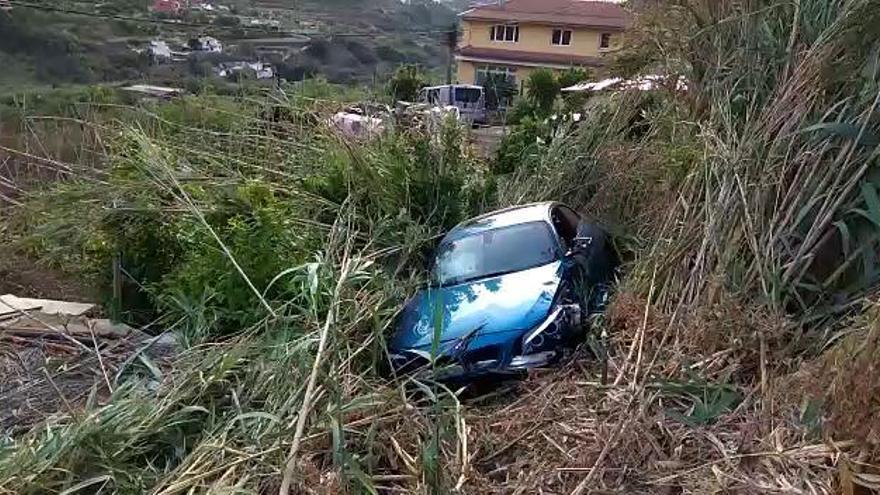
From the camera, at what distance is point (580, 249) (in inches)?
261

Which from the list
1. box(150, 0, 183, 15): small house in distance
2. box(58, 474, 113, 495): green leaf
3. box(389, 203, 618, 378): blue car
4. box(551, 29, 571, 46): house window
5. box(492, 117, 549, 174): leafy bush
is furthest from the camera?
box(551, 29, 571, 46): house window

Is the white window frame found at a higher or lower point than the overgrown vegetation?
lower

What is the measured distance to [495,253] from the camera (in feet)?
21.8

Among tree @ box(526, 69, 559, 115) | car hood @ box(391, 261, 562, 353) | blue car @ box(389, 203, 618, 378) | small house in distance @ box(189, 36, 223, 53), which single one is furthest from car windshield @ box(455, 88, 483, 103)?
car hood @ box(391, 261, 562, 353)

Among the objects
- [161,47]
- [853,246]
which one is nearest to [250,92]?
[853,246]

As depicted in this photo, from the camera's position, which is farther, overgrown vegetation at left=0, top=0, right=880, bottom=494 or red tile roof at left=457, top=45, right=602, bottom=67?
red tile roof at left=457, top=45, right=602, bottom=67

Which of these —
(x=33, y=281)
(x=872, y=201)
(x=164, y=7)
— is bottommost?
(x=33, y=281)

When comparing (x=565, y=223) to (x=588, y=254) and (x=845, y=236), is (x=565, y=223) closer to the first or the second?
(x=588, y=254)

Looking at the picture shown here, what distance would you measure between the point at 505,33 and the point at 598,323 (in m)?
33.8

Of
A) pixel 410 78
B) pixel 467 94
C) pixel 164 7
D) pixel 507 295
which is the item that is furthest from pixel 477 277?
pixel 164 7

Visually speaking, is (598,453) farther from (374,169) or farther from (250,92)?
(250,92)

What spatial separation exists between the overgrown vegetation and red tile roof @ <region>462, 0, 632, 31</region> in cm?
2556

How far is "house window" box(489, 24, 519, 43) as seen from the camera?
1475 inches

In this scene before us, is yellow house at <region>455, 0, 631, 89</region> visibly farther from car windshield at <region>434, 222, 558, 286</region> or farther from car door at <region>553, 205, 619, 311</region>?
car windshield at <region>434, 222, 558, 286</region>
